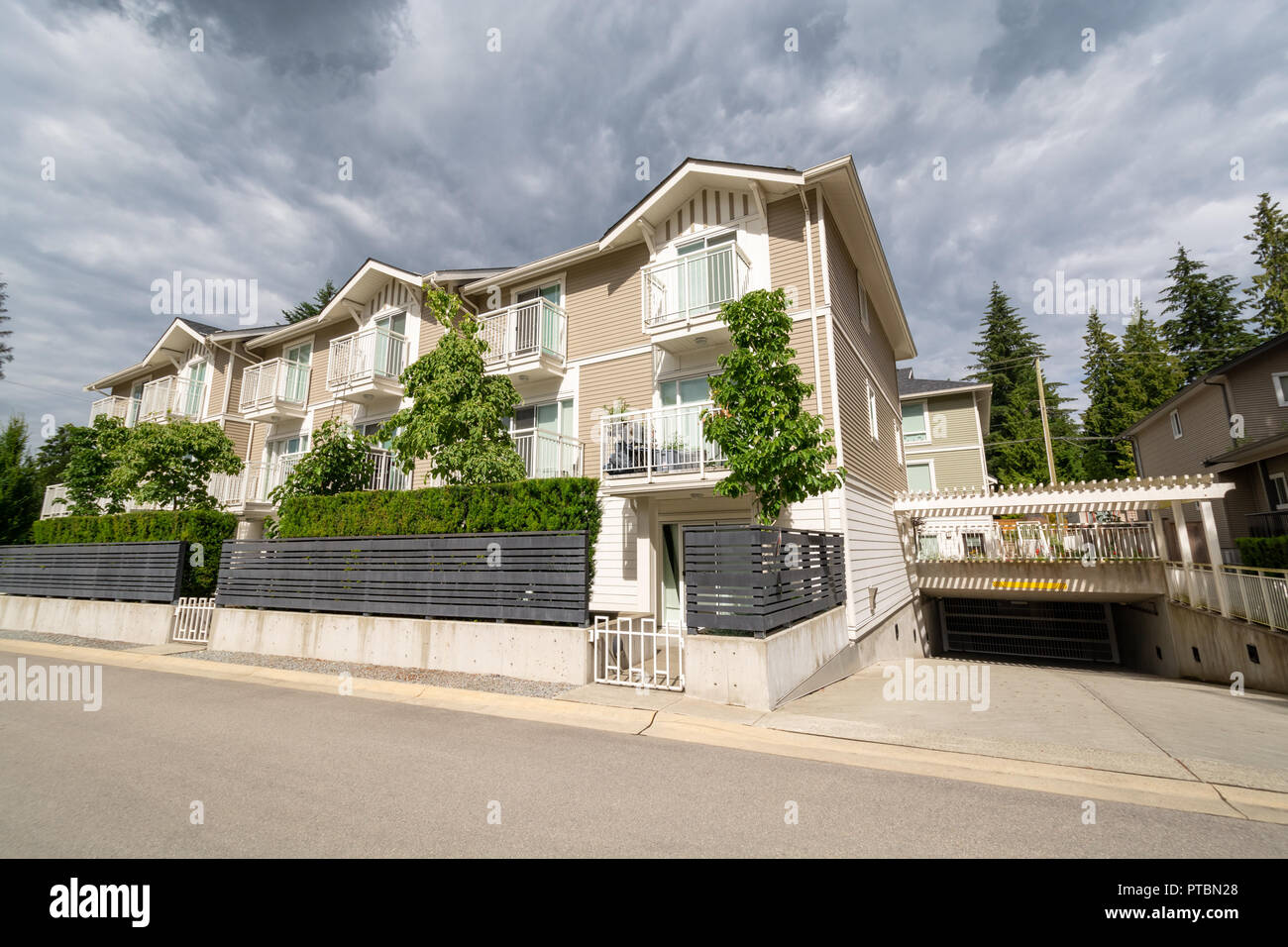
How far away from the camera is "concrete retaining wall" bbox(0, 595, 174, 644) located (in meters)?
12.7

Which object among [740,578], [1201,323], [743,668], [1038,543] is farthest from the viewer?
[1201,323]

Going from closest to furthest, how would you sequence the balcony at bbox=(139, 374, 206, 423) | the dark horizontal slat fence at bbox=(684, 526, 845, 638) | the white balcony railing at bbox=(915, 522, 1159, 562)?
the dark horizontal slat fence at bbox=(684, 526, 845, 638)
the white balcony railing at bbox=(915, 522, 1159, 562)
the balcony at bbox=(139, 374, 206, 423)

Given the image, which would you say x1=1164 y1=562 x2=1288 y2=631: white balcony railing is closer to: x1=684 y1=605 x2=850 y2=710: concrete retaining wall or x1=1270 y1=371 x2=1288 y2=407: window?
x1=1270 y1=371 x2=1288 y2=407: window

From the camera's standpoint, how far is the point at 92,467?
18.8 metres

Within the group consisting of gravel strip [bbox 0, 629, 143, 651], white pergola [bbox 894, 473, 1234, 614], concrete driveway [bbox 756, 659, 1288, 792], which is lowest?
concrete driveway [bbox 756, 659, 1288, 792]

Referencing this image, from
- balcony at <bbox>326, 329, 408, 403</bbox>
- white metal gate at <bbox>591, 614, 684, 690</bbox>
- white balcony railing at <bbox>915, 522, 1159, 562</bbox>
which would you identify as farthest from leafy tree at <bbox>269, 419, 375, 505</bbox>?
white balcony railing at <bbox>915, 522, 1159, 562</bbox>

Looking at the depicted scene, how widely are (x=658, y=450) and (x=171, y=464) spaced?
51.3 feet

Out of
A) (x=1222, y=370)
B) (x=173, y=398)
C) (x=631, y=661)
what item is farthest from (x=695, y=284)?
(x=173, y=398)

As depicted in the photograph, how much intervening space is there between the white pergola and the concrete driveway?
4.42 metres

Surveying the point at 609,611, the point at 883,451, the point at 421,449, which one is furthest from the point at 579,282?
the point at 883,451

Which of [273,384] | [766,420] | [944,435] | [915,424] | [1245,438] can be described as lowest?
[766,420]

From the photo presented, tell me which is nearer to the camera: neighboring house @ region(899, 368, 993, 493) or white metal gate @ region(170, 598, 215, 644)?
white metal gate @ region(170, 598, 215, 644)

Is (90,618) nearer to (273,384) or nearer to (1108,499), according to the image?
(273,384)
